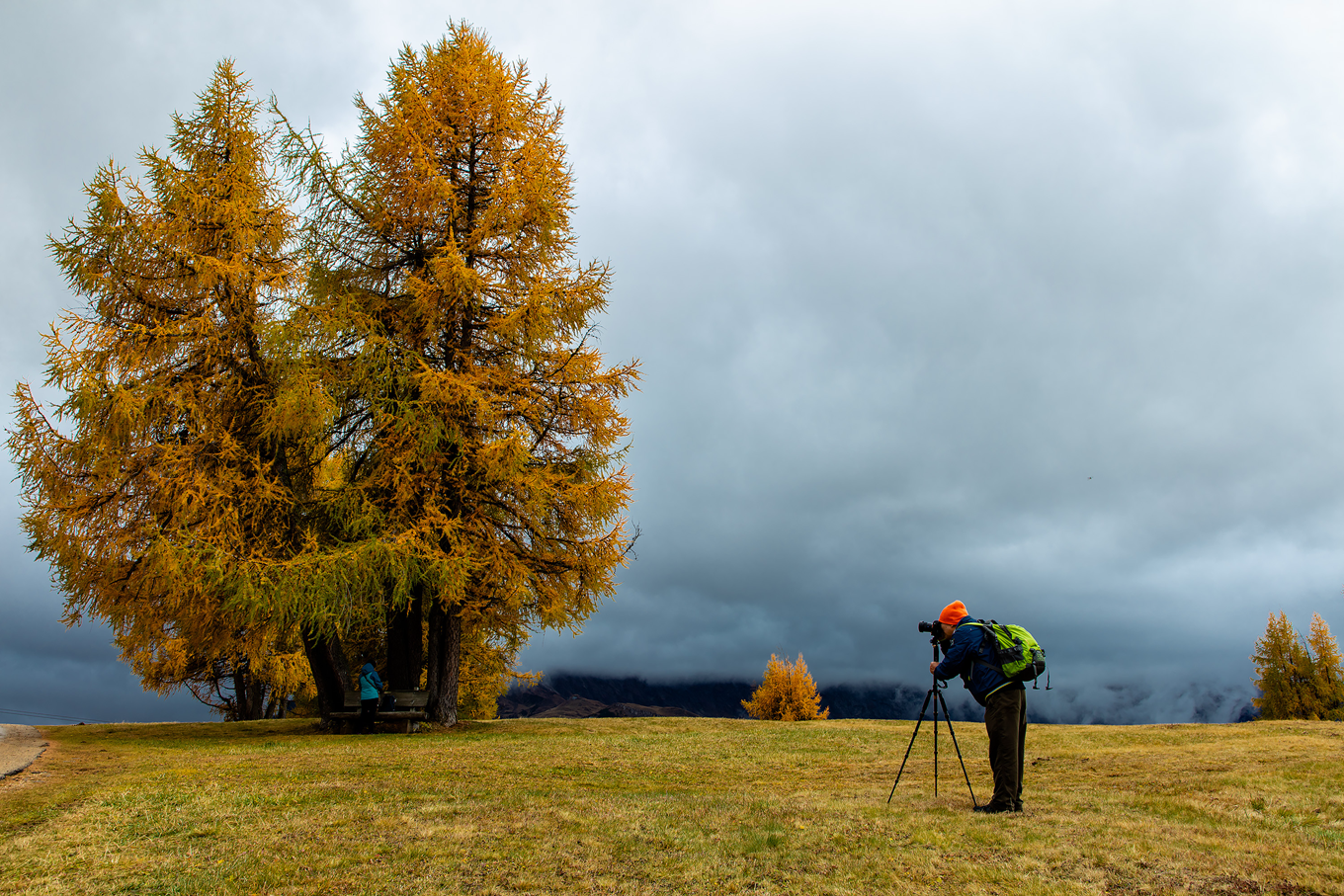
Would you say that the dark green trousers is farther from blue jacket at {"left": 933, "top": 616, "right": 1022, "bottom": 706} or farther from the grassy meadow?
the grassy meadow

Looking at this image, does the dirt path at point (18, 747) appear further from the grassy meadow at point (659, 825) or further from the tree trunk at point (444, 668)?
the tree trunk at point (444, 668)

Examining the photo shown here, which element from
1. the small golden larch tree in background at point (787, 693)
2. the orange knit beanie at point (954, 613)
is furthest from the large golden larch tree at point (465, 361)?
the small golden larch tree in background at point (787, 693)

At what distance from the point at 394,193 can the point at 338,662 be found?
378 inches

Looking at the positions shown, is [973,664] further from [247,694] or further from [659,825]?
[247,694]

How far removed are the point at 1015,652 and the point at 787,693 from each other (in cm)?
2729

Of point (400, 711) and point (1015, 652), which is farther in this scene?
point (400, 711)

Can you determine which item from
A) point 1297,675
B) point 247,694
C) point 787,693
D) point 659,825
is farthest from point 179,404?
point 1297,675

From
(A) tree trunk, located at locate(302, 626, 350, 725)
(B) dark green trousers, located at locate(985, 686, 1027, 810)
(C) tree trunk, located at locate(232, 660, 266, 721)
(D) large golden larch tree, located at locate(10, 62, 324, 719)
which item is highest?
(D) large golden larch tree, located at locate(10, 62, 324, 719)

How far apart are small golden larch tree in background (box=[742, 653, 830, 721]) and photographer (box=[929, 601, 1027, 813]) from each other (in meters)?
25.9

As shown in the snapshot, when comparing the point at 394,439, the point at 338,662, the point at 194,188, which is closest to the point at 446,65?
the point at 194,188

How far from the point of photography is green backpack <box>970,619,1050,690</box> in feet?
19.8

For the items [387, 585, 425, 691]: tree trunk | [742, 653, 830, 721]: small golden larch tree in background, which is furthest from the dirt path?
[742, 653, 830, 721]: small golden larch tree in background

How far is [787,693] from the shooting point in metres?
31.9

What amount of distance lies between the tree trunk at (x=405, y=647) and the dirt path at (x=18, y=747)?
5584 mm
